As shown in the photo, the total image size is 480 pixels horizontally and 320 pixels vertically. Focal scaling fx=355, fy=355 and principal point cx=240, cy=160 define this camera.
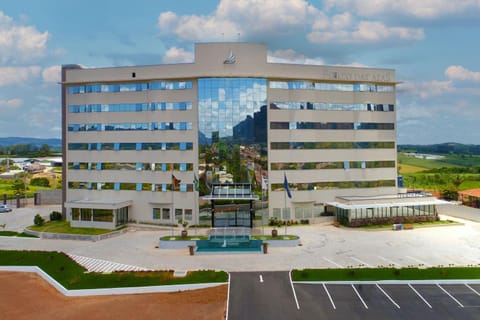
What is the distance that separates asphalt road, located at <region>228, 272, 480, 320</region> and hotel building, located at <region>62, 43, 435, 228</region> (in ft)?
60.0

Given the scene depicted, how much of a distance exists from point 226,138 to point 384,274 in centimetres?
Answer: 2440

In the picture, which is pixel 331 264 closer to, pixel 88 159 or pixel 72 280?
pixel 72 280

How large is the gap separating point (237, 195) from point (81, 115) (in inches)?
985

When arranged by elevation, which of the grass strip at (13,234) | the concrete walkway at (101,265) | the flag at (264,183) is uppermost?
the flag at (264,183)

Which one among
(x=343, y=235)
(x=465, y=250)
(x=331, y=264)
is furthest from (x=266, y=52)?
(x=465, y=250)

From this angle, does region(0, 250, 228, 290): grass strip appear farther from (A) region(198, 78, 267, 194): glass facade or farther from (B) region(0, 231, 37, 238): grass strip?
(A) region(198, 78, 267, 194): glass facade

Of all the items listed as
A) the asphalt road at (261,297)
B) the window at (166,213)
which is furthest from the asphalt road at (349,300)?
the window at (166,213)

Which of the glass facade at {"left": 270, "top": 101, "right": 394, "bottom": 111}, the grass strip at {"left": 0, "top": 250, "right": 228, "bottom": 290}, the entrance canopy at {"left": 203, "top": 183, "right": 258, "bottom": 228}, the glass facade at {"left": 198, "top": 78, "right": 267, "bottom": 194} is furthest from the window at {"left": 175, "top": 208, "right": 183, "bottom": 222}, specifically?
the glass facade at {"left": 270, "top": 101, "right": 394, "bottom": 111}

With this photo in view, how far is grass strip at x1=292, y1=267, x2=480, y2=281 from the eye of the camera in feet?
83.7

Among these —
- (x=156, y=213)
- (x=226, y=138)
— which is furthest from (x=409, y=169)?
(x=156, y=213)

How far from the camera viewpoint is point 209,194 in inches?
1732

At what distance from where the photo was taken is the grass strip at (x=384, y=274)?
83.7 ft

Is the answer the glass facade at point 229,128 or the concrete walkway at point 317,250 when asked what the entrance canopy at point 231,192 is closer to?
the glass facade at point 229,128

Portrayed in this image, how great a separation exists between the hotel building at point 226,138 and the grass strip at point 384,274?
53.5 ft
